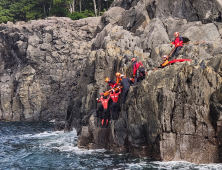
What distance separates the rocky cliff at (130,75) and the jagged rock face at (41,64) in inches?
7.1

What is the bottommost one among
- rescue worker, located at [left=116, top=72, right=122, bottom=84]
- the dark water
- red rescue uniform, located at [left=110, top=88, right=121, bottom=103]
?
the dark water

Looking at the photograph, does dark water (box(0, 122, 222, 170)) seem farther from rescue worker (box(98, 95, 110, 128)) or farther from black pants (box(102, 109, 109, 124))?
black pants (box(102, 109, 109, 124))

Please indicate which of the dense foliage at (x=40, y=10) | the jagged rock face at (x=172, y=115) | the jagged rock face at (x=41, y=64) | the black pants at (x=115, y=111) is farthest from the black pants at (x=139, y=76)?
the dense foliage at (x=40, y=10)

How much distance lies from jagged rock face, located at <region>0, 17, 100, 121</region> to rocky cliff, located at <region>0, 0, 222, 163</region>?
18cm

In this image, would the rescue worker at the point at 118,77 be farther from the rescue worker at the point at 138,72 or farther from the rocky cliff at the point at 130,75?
the rescue worker at the point at 138,72

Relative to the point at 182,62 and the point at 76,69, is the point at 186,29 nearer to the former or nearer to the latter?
the point at 182,62

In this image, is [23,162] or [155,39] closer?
[23,162]

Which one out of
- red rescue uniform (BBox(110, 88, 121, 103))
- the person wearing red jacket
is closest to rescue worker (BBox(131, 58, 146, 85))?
red rescue uniform (BBox(110, 88, 121, 103))

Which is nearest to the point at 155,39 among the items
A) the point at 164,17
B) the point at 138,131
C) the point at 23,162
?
the point at 164,17

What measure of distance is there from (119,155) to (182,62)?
848 cm

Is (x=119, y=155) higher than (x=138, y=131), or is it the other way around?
(x=138, y=131)

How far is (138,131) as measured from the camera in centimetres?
1909

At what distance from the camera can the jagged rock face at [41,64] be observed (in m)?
48.4

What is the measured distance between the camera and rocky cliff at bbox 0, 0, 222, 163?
17.6 metres
